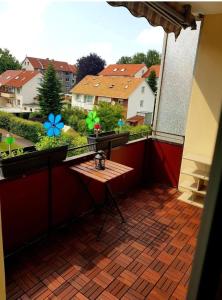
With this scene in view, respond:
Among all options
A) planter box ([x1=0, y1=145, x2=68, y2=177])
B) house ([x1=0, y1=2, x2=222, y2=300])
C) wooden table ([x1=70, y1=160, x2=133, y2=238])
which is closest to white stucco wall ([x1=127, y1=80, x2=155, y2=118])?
house ([x1=0, y1=2, x2=222, y2=300])

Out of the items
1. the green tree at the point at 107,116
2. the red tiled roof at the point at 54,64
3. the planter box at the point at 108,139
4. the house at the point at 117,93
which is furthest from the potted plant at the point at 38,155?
the red tiled roof at the point at 54,64

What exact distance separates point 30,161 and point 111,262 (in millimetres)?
1418

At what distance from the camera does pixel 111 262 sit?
8.63ft

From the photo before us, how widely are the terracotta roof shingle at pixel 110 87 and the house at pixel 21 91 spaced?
535cm

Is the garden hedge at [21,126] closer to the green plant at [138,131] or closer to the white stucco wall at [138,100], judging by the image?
the white stucco wall at [138,100]

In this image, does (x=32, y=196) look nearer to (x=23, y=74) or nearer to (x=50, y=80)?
(x=50, y=80)

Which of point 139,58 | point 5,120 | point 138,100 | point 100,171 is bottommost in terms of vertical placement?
point 5,120

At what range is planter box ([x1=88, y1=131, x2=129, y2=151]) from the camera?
11.6 feet

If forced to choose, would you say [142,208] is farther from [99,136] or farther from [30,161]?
[30,161]

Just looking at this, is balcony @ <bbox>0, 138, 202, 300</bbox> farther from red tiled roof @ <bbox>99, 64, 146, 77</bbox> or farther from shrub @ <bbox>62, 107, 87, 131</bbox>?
red tiled roof @ <bbox>99, 64, 146, 77</bbox>

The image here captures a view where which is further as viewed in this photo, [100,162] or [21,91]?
[21,91]

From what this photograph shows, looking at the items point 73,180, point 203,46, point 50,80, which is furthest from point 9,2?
point 50,80

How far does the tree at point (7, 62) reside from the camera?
101 feet

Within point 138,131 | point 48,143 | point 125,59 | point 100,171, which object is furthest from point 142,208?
point 125,59
